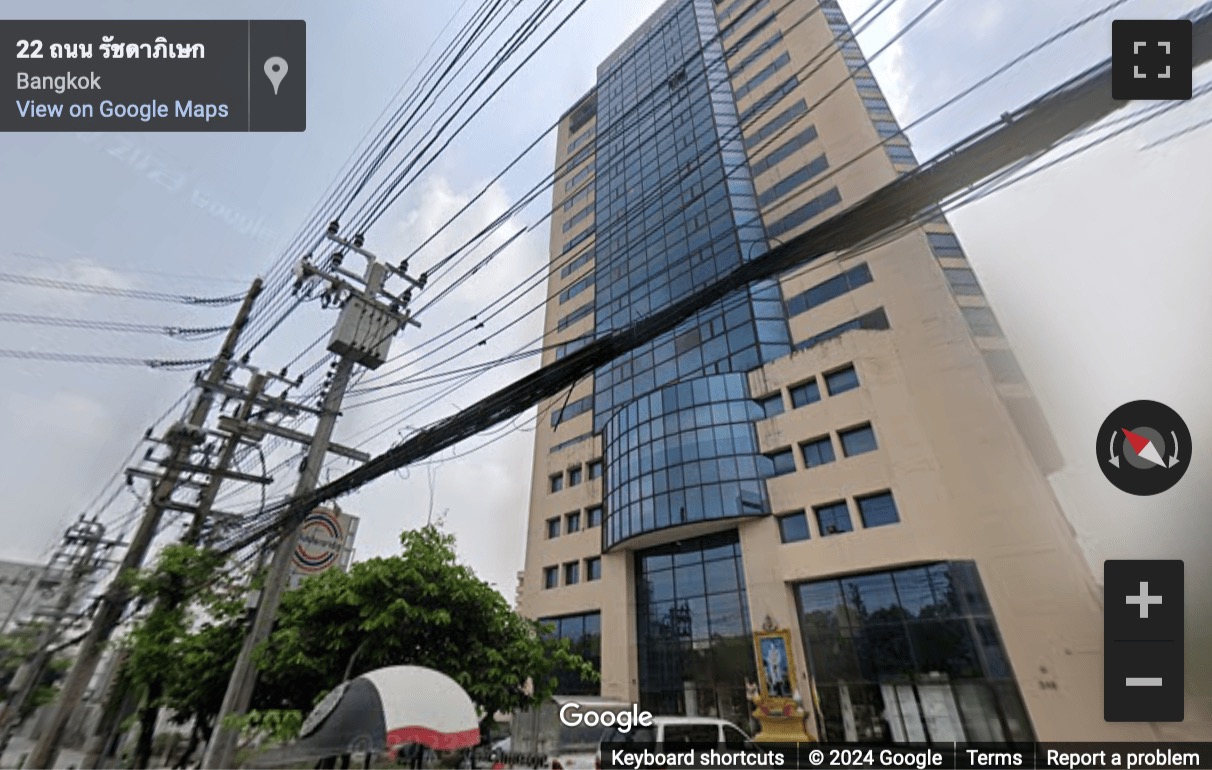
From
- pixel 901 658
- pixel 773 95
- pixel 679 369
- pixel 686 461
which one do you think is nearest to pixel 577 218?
pixel 773 95

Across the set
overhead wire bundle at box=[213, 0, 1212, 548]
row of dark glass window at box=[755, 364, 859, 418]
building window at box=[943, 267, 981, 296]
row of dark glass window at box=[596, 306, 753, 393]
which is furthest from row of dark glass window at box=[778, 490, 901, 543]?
overhead wire bundle at box=[213, 0, 1212, 548]

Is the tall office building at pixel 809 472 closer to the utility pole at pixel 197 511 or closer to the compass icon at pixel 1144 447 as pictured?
the compass icon at pixel 1144 447

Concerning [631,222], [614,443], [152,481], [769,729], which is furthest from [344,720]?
[631,222]

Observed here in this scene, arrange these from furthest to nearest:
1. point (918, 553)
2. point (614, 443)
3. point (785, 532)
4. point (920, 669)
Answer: point (614, 443), point (785, 532), point (918, 553), point (920, 669)

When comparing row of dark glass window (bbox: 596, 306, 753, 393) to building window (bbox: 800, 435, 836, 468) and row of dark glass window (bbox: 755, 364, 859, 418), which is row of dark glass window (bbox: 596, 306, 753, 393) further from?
building window (bbox: 800, 435, 836, 468)

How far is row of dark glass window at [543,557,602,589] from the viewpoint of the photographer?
2145 cm

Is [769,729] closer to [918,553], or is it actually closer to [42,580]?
[918,553]

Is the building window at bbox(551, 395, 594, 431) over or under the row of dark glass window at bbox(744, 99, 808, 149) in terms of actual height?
under

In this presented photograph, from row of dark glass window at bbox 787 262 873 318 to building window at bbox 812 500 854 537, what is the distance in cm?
729

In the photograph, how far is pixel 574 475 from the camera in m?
24.4

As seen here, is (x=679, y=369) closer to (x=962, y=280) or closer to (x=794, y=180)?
(x=794, y=180)

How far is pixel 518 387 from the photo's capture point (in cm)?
570

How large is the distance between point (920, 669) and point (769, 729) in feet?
14.9

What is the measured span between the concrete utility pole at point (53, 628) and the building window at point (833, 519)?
23.8 meters
